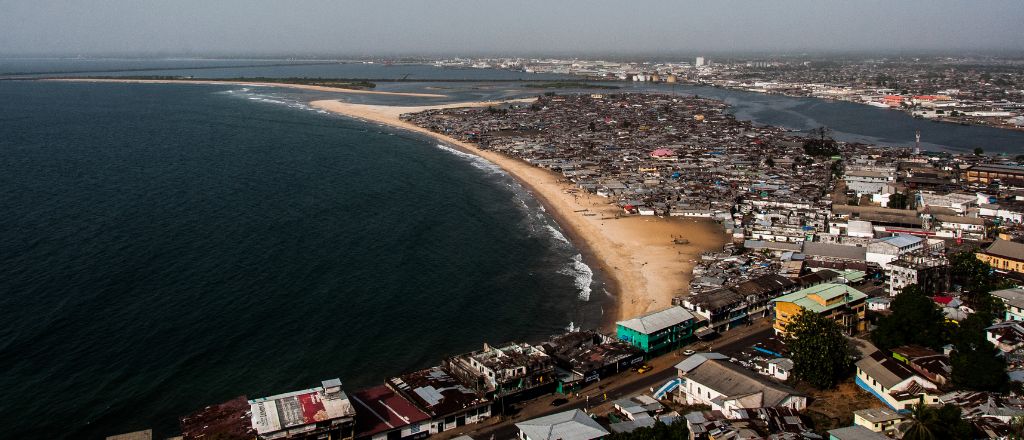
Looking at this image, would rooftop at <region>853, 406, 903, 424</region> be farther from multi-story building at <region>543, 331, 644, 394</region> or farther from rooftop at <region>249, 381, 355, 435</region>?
rooftop at <region>249, 381, 355, 435</region>

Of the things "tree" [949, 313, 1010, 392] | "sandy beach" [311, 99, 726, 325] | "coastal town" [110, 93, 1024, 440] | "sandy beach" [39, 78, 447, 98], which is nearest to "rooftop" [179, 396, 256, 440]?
"coastal town" [110, 93, 1024, 440]

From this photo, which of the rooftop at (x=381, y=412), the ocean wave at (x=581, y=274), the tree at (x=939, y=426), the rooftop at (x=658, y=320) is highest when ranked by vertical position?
the tree at (x=939, y=426)

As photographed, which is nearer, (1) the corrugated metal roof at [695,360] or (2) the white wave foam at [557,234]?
(1) the corrugated metal roof at [695,360]

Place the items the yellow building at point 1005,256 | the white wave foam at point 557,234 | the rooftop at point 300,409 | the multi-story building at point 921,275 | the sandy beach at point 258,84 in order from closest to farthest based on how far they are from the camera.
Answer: the rooftop at point 300,409 < the multi-story building at point 921,275 < the yellow building at point 1005,256 < the white wave foam at point 557,234 < the sandy beach at point 258,84

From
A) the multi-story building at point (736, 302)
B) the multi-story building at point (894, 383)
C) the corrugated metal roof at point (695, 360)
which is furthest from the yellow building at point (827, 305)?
the corrugated metal roof at point (695, 360)

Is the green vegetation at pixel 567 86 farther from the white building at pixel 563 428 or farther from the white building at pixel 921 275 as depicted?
the white building at pixel 563 428

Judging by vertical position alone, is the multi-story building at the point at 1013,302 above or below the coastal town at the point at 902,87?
below

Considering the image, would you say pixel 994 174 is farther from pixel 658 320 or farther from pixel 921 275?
pixel 658 320
